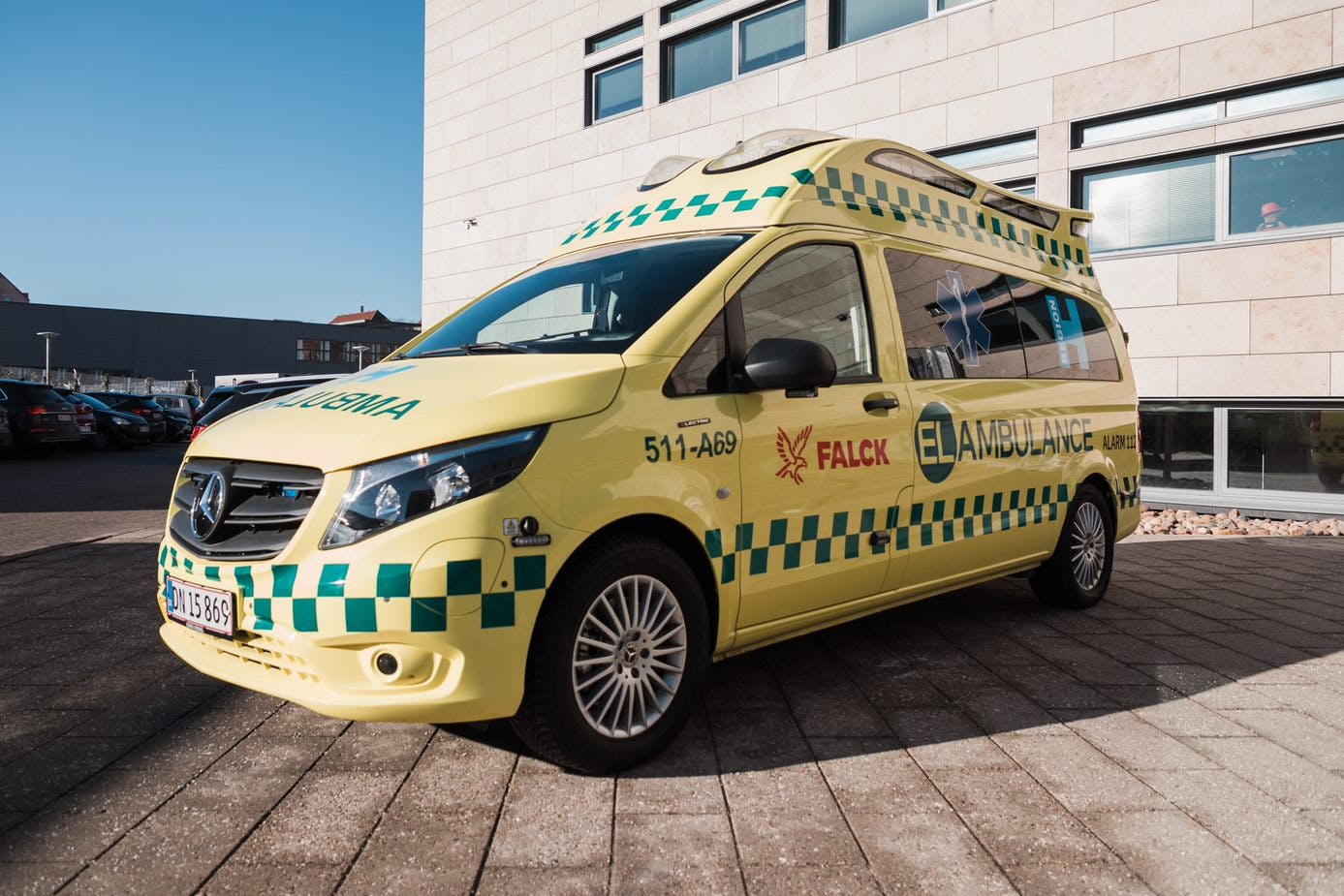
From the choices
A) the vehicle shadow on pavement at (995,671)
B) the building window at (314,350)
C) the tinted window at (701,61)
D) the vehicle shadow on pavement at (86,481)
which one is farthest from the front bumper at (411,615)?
the building window at (314,350)

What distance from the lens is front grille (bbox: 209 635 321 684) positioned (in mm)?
2674

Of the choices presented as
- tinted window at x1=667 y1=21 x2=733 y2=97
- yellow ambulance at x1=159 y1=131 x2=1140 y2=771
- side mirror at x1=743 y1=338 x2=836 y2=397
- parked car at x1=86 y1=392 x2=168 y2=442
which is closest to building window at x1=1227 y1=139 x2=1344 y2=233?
yellow ambulance at x1=159 y1=131 x2=1140 y2=771

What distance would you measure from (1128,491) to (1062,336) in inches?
45.9

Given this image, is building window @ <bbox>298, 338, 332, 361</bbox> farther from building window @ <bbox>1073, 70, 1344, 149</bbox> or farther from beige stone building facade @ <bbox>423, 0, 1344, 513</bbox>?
building window @ <bbox>1073, 70, 1344, 149</bbox>

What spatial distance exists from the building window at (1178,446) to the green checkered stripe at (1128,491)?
4667mm

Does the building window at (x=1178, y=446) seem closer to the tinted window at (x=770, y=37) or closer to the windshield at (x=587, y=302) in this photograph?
the tinted window at (x=770, y=37)

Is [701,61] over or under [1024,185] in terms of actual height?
over

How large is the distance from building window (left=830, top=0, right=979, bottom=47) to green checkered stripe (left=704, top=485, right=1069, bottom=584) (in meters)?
8.89

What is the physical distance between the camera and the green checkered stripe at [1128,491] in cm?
554

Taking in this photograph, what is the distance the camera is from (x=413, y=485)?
259 cm

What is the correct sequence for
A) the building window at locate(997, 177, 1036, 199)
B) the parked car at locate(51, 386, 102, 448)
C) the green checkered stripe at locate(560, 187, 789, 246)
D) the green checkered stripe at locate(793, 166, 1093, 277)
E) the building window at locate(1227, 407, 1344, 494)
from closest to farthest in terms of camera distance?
the green checkered stripe at locate(560, 187, 789, 246), the green checkered stripe at locate(793, 166, 1093, 277), the building window at locate(1227, 407, 1344, 494), the building window at locate(997, 177, 1036, 199), the parked car at locate(51, 386, 102, 448)

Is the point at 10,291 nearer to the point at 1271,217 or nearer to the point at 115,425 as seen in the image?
the point at 115,425

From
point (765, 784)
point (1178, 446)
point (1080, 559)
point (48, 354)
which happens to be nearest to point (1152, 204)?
point (1178, 446)

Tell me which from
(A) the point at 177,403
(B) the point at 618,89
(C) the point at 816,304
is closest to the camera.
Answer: (C) the point at 816,304
